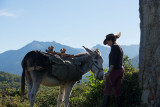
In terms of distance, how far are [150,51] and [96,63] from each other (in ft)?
6.91

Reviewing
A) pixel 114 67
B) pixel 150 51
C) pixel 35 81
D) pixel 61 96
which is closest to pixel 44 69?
pixel 35 81

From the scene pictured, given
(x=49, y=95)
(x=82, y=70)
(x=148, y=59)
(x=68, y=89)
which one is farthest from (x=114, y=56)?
(x=49, y=95)

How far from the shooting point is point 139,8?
5773mm

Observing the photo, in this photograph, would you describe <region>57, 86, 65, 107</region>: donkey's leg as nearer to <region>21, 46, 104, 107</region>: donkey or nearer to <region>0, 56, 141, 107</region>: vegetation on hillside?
<region>21, 46, 104, 107</region>: donkey

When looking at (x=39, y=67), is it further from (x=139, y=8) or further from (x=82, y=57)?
(x=139, y=8)

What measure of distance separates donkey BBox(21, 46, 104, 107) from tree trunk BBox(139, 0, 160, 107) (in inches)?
66.4

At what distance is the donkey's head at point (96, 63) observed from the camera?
22.5 ft

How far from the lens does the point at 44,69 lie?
23.0 ft

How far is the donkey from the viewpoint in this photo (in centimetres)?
686

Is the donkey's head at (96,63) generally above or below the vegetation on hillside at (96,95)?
above

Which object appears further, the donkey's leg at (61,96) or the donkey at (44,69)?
the donkey's leg at (61,96)

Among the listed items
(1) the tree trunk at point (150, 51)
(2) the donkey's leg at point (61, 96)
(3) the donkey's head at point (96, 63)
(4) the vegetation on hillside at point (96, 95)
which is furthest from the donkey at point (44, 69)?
(1) the tree trunk at point (150, 51)

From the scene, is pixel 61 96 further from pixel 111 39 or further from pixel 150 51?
pixel 150 51

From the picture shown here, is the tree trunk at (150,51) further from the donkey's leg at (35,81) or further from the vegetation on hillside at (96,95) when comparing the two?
the donkey's leg at (35,81)
